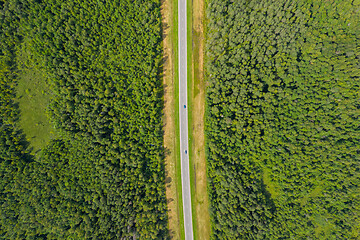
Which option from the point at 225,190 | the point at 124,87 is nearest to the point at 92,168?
the point at 124,87

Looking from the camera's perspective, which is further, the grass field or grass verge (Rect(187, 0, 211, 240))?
the grass field

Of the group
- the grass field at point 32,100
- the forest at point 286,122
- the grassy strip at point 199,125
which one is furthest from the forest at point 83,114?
the forest at point 286,122

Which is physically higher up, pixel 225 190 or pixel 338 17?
pixel 338 17

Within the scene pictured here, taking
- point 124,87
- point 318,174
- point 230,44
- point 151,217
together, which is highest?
point 230,44

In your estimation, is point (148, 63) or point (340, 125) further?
point (148, 63)

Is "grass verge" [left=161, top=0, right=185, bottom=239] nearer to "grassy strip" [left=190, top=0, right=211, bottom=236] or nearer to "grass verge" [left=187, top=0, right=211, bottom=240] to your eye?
"grass verge" [left=187, top=0, right=211, bottom=240]

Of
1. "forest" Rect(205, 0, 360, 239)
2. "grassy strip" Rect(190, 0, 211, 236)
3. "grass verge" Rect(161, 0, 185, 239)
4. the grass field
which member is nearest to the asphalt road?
"grass verge" Rect(161, 0, 185, 239)

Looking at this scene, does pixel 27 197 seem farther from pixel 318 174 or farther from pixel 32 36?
pixel 318 174
